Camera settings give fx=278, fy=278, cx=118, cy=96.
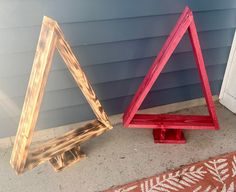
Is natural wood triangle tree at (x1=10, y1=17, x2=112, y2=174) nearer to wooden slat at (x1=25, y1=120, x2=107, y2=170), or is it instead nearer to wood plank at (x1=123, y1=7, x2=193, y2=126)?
wooden slat at (x1=25, y1=120, x2=107, y2=170)

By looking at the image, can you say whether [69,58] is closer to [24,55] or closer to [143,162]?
[24,55]

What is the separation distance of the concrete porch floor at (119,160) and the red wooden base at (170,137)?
0.12ft

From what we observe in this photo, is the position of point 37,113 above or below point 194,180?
above

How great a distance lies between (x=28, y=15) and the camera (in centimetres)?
160

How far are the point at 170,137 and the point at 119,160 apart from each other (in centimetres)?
43

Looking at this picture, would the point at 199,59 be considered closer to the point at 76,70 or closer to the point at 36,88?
the point at 76,70

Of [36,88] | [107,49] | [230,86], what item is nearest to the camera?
[36,88]

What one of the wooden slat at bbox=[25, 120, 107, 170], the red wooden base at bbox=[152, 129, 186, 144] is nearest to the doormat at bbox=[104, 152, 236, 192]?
the red wooden base at bbox=[152, 129, 186, 144]

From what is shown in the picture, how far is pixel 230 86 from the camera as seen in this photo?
7.64ft

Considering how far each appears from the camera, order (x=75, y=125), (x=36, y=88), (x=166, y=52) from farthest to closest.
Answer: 1. (x=75, y=125)
2. (x=166, y=52)
3. (x=36, y=88)

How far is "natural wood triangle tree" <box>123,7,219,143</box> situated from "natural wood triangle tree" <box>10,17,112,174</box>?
250mm

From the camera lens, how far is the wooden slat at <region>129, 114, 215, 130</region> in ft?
6.34

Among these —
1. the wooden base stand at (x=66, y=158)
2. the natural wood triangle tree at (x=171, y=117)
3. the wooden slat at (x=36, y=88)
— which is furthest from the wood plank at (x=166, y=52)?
the wooden slat at (x=36, y=88)

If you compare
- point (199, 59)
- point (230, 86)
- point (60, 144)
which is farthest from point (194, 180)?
point (230, 86)
